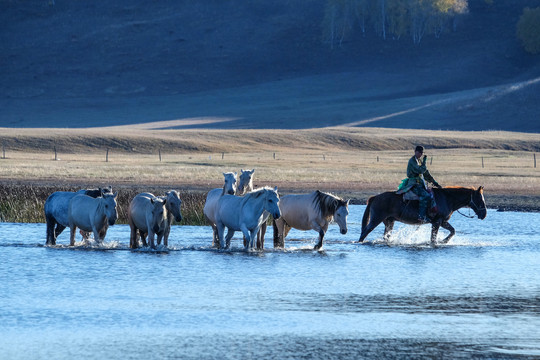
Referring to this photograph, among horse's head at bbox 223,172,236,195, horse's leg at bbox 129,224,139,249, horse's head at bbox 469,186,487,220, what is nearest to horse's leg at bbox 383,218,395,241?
horse's head at bbox 469,186,487,220

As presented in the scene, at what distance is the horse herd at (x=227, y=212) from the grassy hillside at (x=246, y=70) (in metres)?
78.9

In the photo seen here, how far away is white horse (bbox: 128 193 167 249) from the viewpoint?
62.0 ft

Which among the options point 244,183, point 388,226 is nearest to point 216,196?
point 244,183

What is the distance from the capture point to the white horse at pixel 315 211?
19.5 meters

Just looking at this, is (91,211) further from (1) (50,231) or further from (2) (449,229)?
(2) (449,229)

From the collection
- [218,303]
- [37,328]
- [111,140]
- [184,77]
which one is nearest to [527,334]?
[218,303]

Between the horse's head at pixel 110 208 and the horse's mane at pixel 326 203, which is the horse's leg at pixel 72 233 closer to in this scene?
the horse's head at pixel 110 208

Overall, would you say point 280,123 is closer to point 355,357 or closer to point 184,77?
point 184,77

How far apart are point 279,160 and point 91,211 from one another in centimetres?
3758

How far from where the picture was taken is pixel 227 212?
1888 cm

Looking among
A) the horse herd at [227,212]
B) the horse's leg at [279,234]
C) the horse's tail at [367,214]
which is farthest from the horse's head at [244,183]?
Result: the horse's tail at [367,214]

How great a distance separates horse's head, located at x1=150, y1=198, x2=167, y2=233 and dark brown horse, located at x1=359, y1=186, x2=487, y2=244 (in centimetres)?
456

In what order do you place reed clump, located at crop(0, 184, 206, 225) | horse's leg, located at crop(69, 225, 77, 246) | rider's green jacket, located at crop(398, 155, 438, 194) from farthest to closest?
reed clump, located at crop(0, 184, 206, 225), rider's green jacket, located at crop(398, 155, 438, 194), horse's leg, located at crop(69, 225, 77, 246)

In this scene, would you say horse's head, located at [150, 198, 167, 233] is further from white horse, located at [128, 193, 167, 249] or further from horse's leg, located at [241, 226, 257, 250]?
horse's leg, located at [241, 226, 257, 250]
